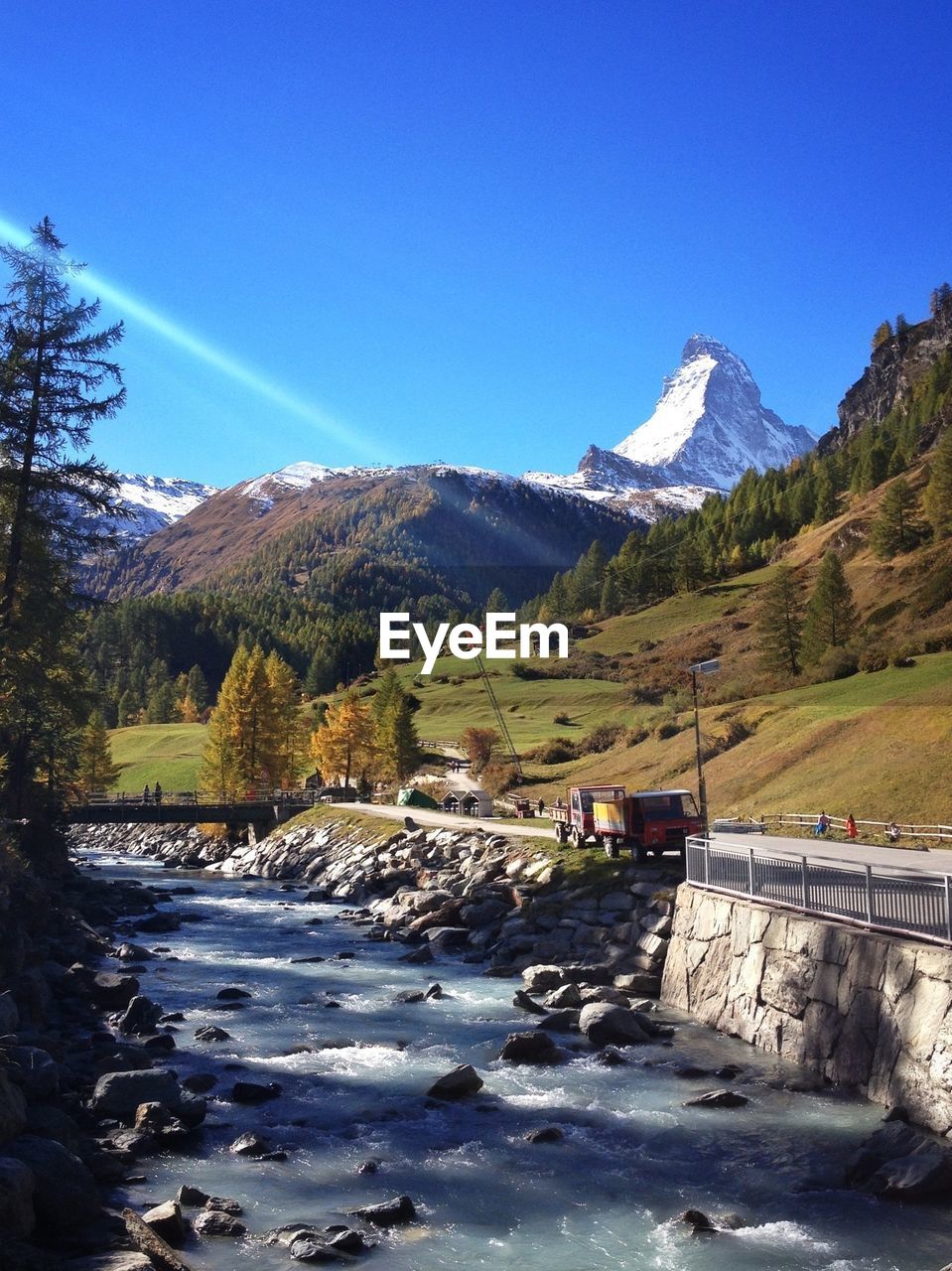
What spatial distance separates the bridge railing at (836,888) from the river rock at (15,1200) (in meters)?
14.5

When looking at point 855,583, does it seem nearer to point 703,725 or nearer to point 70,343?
point 703,725

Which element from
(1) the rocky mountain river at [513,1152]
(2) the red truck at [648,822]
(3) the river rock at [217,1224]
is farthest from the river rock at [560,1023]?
(3) the river rock at [217,1224]

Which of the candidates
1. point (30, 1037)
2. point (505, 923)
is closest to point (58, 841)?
point (505, 923)

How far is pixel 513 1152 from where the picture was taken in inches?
675

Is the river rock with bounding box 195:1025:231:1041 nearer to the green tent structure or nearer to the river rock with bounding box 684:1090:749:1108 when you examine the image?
the river rock with bounding box 684:1090:749:1108

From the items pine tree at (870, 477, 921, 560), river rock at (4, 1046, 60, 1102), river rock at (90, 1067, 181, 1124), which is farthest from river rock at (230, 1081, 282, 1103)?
pine tree at (870, 477, 921, 560)

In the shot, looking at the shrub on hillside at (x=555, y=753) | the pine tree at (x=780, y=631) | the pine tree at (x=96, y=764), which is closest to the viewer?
the shrub on hillside at (x=555, y=753)

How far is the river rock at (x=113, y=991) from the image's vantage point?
27703mm

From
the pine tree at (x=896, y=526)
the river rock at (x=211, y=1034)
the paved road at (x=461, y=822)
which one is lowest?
the river rock at (x=211, y=1034)

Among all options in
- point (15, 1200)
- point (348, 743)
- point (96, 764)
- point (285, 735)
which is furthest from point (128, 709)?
point (15, 1200)

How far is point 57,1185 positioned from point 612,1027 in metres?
13.5

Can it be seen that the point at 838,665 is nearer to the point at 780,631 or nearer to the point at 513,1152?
the point at 780,631

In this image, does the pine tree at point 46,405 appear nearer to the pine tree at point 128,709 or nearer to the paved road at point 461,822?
the paved road at point 461,822

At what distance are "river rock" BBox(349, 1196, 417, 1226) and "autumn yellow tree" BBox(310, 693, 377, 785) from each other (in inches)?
2896
